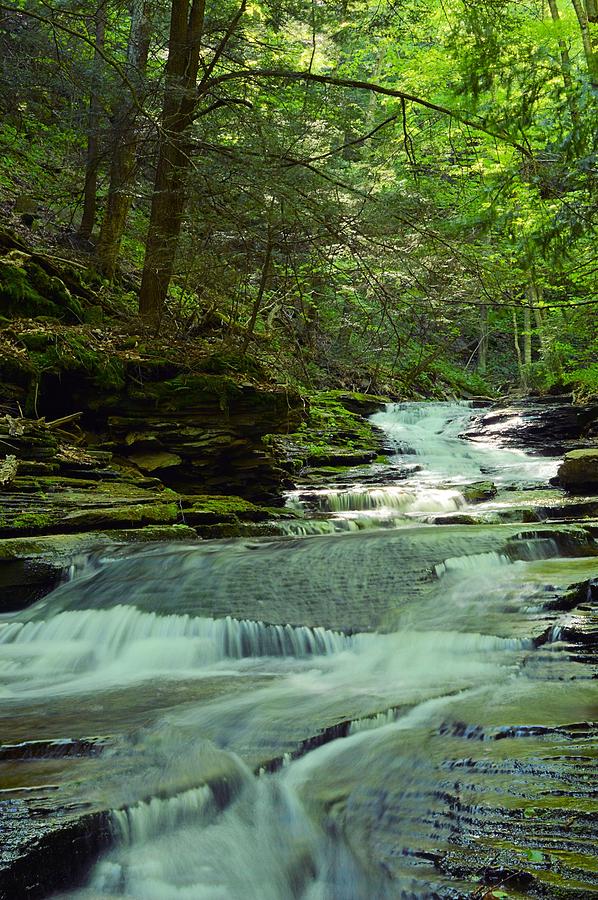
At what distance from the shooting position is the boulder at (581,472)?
10391 millimetres

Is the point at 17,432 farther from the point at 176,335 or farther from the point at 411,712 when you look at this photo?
the point at 411,712

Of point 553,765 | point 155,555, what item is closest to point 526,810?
point 553,765

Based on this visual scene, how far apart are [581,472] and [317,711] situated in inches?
317

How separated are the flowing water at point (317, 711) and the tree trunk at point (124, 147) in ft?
17.8

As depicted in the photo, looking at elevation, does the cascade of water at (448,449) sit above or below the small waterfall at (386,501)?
above

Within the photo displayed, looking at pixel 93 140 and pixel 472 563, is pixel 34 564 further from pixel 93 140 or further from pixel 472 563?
pixel 93 140

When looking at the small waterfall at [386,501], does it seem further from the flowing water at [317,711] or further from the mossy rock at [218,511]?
the flowing water at [317,711]

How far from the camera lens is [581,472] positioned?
1048 centimetres

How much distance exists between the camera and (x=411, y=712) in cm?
375

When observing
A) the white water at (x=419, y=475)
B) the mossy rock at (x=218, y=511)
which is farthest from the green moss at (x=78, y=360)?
the white water at (x=419, y=475)

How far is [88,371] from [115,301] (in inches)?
125

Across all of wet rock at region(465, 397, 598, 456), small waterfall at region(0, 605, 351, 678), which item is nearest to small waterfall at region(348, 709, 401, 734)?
small waterfall at region(0, 605, 351, 678)

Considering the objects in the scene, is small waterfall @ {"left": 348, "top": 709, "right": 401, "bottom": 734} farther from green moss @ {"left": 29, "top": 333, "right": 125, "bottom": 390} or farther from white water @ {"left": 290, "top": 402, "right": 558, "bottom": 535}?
green moss @ {"left": 29, "top": 333, "right": 125, "bottom": 390}

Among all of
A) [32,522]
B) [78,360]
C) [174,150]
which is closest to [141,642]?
[32,522]
